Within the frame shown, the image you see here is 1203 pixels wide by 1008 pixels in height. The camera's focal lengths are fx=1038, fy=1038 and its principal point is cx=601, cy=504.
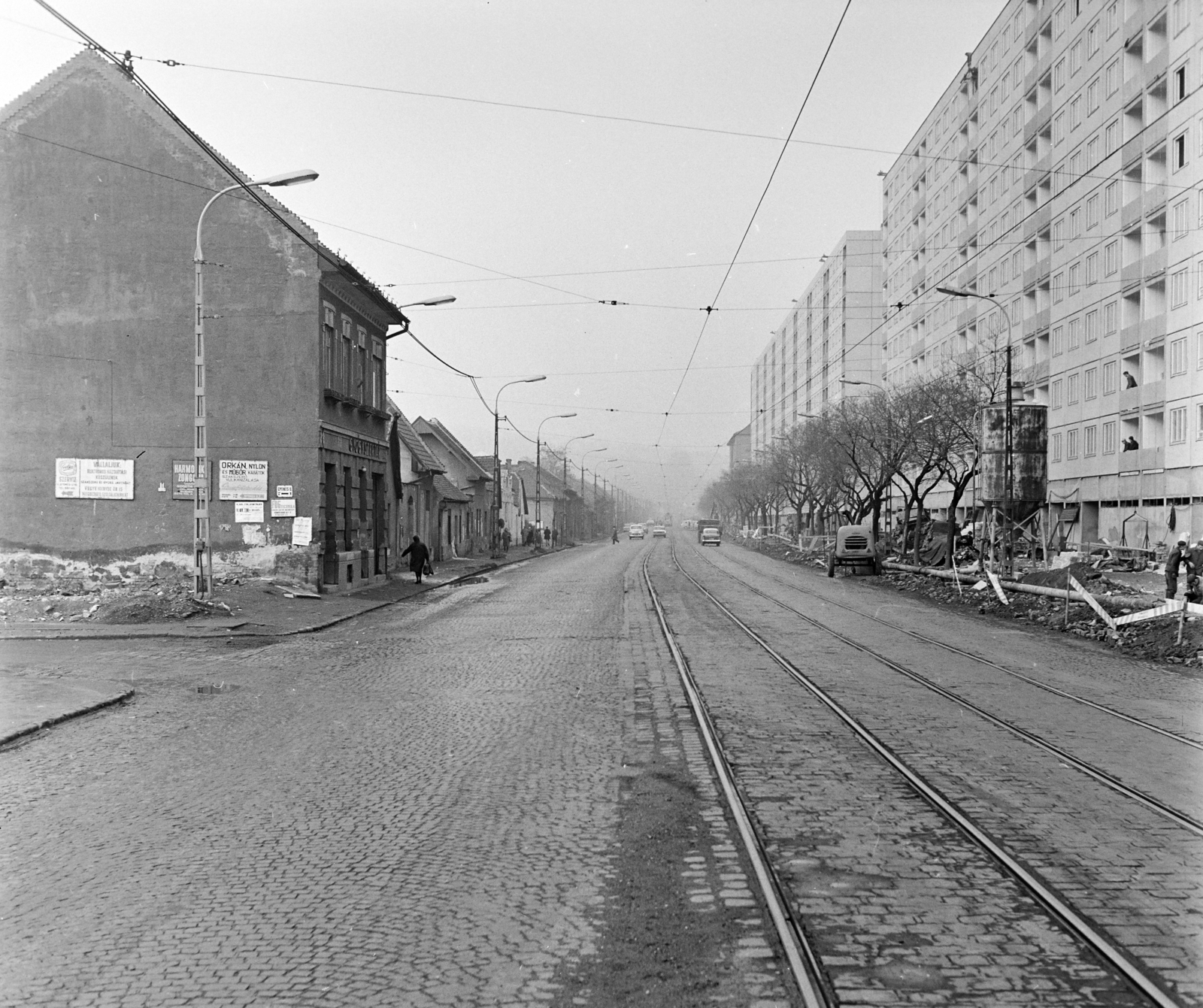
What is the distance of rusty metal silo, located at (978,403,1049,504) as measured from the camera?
29578 millimetres

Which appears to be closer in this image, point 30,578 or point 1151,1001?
point 1151,1001

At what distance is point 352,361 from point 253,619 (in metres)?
11.6

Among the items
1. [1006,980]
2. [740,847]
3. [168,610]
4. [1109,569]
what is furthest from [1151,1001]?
[1109,569]

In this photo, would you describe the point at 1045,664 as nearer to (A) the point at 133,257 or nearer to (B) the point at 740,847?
(B) the point at 740,847

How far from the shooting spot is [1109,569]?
35406 millimetres

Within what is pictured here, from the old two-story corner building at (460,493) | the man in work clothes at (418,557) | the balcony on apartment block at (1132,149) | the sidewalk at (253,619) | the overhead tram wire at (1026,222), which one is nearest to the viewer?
the sidewalk at (253,619)

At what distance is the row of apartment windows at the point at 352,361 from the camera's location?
26391 mm

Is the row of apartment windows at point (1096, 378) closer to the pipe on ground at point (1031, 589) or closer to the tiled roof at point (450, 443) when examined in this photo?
the pipe on ground at point (1031, 589)

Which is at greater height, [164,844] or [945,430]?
[945,430]

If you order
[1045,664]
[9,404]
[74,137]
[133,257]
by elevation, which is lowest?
[1045,664]

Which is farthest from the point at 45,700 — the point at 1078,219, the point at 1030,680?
the point at 1078,219

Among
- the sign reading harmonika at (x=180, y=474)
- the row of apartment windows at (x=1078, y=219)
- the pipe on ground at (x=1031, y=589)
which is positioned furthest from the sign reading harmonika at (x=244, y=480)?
the row of apartment windows at (x=1078, y=219)

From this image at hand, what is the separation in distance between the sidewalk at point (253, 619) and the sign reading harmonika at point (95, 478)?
3755 mm

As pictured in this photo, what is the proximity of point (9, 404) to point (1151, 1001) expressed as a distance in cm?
2611
